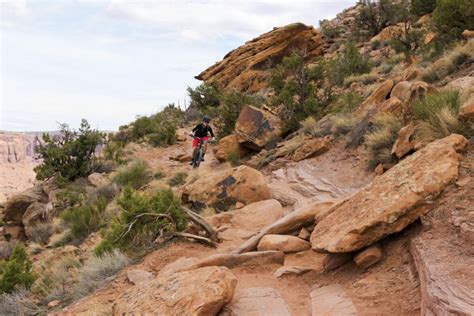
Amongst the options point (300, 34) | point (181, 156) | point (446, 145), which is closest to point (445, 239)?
point (446, 145)

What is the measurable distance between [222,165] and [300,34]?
57.9 ft

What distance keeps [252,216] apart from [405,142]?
10.0 feet

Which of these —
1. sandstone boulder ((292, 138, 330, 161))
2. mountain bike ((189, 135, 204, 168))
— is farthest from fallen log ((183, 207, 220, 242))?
mountain bike ((189, 135, 204, 168))

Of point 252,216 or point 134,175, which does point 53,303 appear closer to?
point 252,216

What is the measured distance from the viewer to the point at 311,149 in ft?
37.7

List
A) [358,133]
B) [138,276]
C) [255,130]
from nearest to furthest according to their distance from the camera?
[138,276]
[358,133]
[255,130]

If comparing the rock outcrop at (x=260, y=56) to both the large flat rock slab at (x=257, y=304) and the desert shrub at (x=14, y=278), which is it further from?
the large flat rock slab at (x=257, y=304)

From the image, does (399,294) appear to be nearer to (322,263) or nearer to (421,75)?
(322,263)

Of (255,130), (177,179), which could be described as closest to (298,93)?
→ (255,130)

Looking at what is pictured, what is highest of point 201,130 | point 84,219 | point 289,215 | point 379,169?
point 201,130

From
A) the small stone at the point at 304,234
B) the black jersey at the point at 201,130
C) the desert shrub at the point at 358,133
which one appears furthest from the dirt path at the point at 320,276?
the black jersey at the point at 201,130

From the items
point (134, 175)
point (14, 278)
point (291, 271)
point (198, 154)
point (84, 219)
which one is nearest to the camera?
point (291, 271)

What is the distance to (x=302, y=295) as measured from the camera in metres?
4.38

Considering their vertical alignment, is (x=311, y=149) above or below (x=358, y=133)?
below
